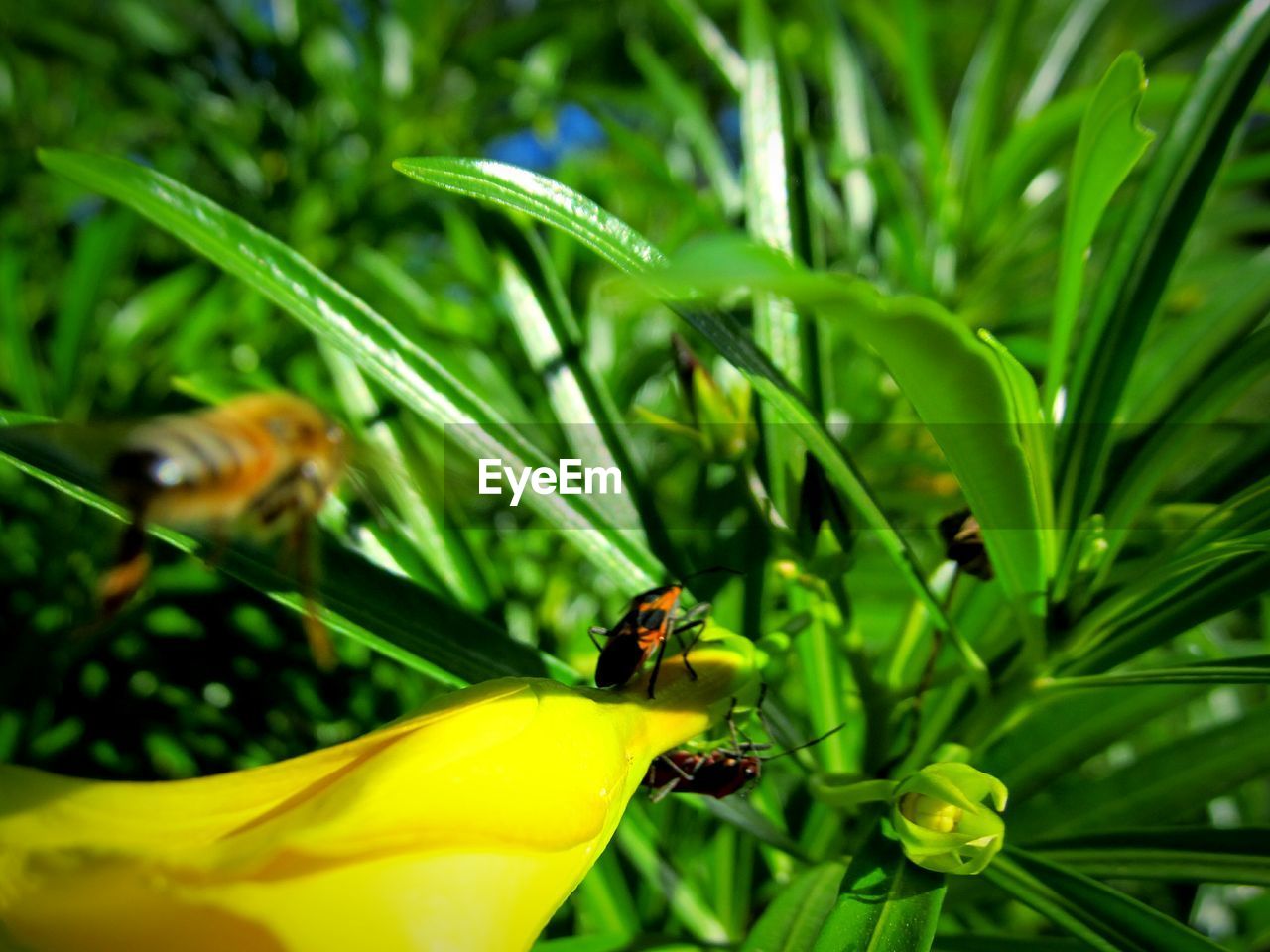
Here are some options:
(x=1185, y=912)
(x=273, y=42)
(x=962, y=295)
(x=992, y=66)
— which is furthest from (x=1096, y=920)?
(x=273, y=42)

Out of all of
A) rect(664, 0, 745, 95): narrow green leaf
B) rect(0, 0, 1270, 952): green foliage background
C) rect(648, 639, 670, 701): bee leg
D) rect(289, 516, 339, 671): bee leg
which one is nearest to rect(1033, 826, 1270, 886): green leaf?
rect(0, 0, 1270, 952): green foliage background

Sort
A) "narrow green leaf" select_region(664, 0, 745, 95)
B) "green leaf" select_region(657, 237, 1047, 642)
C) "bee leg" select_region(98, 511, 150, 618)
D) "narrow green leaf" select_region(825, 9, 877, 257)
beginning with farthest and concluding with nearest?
"narrow green leaf" select_region(825, 9, 877, 257), "narrow green leaf" select_region(664, 0, 745, 95), "bee leg" select_region(98, 511, 150, 618), "green leaf" select_region(657, 237, 1047, 642)

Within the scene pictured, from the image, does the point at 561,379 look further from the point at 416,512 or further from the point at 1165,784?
the point at 1165,784

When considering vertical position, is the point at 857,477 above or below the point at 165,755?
above

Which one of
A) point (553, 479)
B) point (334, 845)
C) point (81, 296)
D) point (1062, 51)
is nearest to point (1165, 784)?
point (553, 479)

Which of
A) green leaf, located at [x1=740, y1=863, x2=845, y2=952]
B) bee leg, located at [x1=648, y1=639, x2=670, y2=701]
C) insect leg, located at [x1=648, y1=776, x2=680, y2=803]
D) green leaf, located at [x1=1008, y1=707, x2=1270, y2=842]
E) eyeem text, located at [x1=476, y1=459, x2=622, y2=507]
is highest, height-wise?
eyeem text, located at [x1=476, y1=459, x2=622, y2=507]

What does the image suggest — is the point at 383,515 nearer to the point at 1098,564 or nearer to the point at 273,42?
the point at 1098,564

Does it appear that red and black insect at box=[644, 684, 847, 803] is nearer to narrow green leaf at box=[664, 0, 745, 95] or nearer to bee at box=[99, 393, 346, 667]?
bee at box=[99, 393, 346, 667]

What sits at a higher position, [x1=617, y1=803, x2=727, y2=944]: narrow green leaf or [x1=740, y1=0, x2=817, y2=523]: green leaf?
[x1=740, y1=0, x2=817, y2=523]: green leaf
